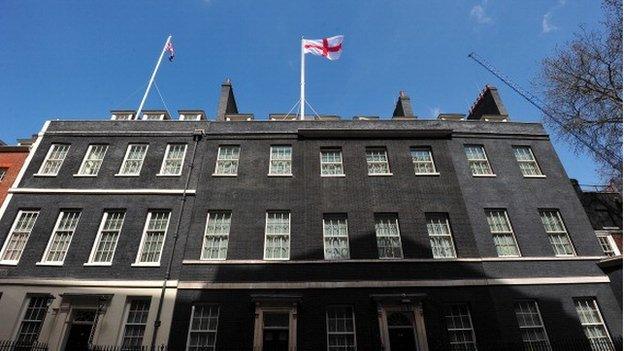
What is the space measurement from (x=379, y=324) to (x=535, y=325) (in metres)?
6.73

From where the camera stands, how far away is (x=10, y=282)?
16.0m

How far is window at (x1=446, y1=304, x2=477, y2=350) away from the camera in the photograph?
15.0 m

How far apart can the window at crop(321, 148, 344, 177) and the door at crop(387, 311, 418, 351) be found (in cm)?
744


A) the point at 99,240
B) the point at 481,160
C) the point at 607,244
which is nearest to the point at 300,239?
the point at 99,240

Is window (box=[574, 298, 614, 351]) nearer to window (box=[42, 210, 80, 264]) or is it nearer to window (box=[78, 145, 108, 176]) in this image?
window (box=[42, 210, 80, 264])

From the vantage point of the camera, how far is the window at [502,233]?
56.9 feet

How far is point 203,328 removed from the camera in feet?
49.9

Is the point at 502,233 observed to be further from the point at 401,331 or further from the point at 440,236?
the point at 401,331

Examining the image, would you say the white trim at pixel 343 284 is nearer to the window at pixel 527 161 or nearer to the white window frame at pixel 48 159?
the window at pixel 527 161

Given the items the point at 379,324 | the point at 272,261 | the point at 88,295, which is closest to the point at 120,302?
the point at 88,295

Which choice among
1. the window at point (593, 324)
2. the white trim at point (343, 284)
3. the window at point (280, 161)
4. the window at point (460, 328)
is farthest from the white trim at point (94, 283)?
the window at point (593, 324)

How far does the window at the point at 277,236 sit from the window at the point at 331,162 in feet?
10.7

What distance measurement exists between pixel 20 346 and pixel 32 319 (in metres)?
1.09

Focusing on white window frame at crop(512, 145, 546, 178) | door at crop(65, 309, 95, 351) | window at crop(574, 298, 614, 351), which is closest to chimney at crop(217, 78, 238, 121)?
A: door at crop(65, 309, 95, 351)
